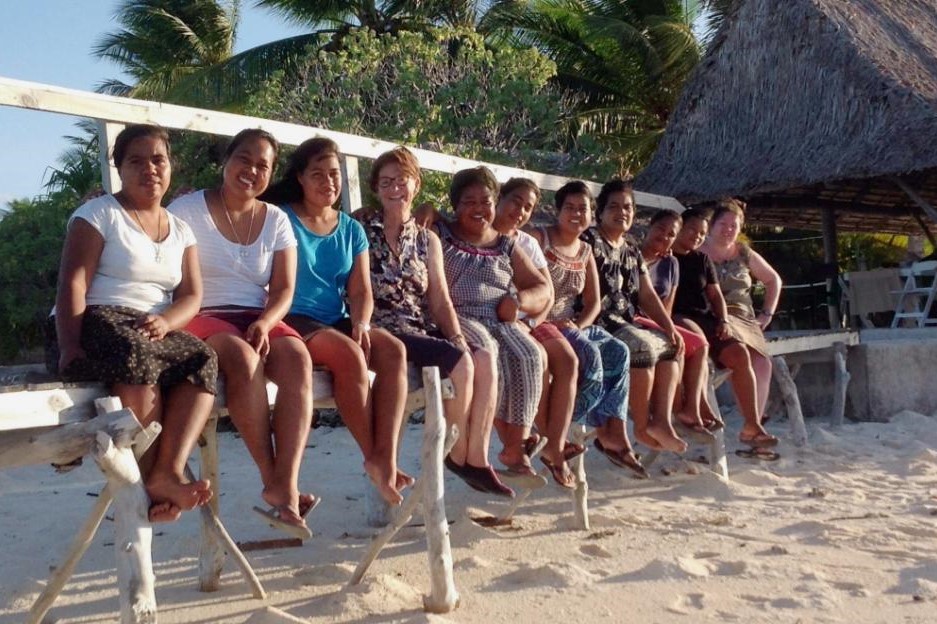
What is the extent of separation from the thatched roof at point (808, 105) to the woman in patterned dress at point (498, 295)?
682 cm

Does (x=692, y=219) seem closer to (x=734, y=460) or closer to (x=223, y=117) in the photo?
(x=734, y=460)

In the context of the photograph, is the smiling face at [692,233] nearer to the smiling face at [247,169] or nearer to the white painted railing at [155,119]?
the white painted railing at [155,119]

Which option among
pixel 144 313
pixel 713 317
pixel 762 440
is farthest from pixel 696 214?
pixel 144 313

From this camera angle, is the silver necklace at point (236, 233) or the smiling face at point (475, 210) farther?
the smiling face at point (475, 210)

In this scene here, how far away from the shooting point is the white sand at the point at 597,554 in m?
3.68

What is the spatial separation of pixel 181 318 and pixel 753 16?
398 inches

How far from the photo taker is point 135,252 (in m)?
3.38

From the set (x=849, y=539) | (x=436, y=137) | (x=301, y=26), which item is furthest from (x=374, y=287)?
(x=301, y=26)

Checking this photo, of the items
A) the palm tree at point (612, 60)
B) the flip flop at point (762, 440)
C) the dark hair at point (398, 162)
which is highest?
the palm tree at point (612, 60)

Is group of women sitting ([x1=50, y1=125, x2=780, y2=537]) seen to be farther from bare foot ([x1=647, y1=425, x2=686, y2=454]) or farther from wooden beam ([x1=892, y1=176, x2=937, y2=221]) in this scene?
wooden beam ([x1=892, y1=176, x2=937, y2=221])

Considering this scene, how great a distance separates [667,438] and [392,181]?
1.94 m

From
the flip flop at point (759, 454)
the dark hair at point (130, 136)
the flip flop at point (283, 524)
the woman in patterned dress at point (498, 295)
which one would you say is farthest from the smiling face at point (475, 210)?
the flip flop at point (759, 454)

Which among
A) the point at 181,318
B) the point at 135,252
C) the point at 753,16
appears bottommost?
the point at 181,318

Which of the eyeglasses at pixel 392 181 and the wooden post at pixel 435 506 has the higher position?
the eyeglasses at pixel 392 181
